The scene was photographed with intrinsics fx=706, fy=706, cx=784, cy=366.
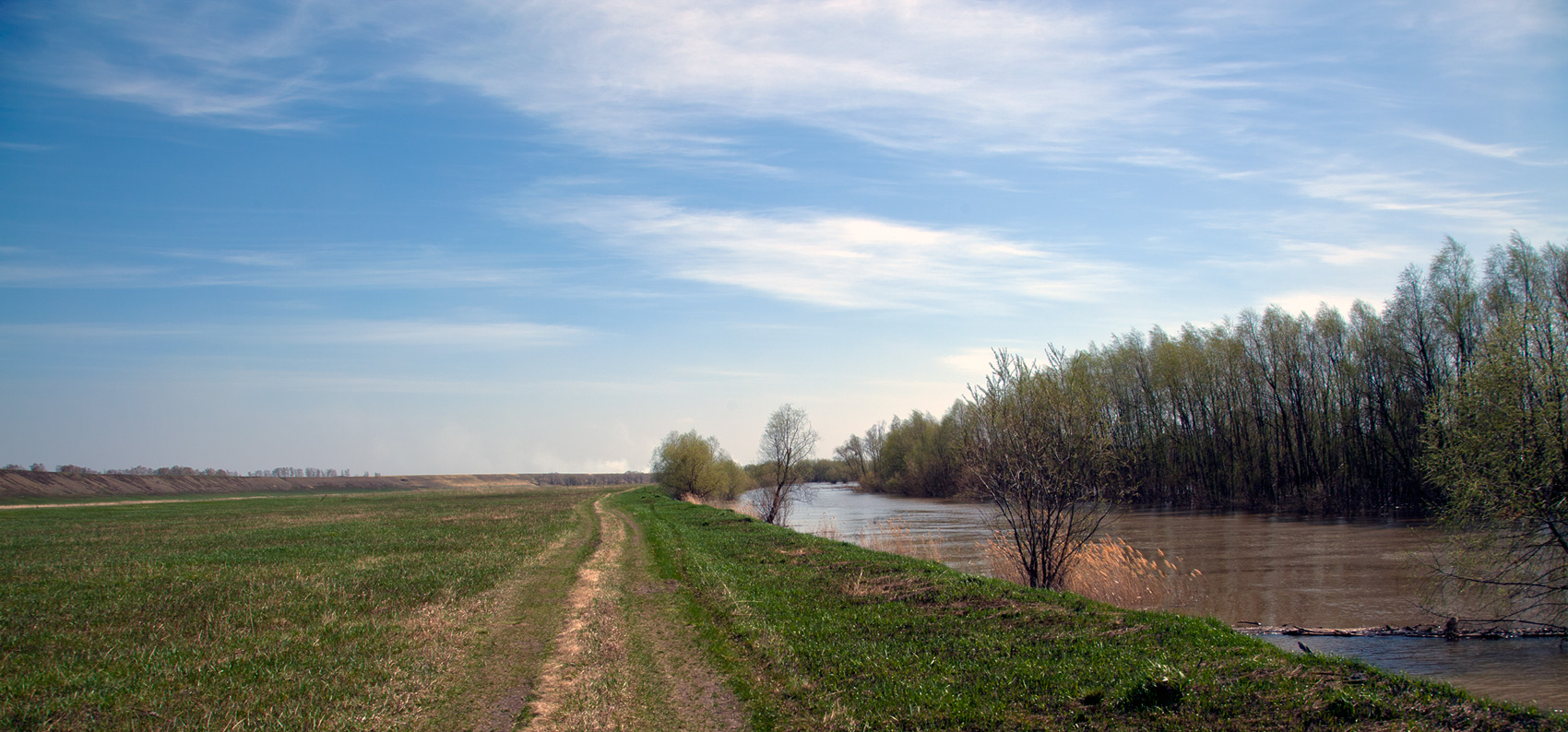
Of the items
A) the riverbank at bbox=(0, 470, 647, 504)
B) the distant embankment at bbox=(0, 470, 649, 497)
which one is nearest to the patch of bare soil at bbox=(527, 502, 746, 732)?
the riverbank at bbox=(0, 470, 647, 504)

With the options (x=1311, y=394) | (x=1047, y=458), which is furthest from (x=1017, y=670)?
(x=1311, y=394)

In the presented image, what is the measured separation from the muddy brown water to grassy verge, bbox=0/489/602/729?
41.1 ft

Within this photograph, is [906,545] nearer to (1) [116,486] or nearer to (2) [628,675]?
(2) [628,675]

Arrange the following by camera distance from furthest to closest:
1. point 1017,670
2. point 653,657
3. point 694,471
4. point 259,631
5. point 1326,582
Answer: point 694,471, point 1326,582, point 259,631, point 653,657, point 1017,670

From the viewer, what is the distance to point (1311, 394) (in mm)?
49375

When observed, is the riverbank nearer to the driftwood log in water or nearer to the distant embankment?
the distant embankment

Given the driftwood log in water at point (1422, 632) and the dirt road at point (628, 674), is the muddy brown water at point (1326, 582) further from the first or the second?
the dirt road at point (628, 674)

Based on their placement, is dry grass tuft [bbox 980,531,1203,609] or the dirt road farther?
dry grass tuft [bbox 980,531,1203,609]

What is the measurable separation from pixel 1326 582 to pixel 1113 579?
29.2 ft

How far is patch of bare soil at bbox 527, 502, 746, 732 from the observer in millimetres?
7191

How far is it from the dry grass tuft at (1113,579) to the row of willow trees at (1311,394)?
11813 mm

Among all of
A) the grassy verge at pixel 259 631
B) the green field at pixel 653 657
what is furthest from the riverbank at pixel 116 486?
the green field at pixel 653 657

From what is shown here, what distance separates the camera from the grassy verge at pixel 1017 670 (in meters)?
5.96

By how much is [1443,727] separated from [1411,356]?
151 feet
